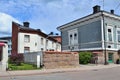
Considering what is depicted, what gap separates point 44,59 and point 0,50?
15.8ft

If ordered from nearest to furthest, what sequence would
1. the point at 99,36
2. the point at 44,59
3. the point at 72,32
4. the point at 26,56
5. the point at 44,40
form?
the point at 44,59
the point at 26,56
the point at 99,36
the point at 72,32
the point at 44,40

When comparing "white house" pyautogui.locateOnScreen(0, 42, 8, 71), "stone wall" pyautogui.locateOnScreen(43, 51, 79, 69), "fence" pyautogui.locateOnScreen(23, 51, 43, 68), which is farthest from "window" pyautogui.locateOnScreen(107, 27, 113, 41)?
"white house" pyautogui.locateOnScreen(0, 42, 8, 71)

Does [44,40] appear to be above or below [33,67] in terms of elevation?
above

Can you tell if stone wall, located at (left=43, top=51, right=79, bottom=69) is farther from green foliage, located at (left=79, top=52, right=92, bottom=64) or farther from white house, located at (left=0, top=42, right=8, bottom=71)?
green foliage, located at (left=79, top=52, right=92, bottom=64)

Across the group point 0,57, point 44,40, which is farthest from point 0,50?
point 44,40

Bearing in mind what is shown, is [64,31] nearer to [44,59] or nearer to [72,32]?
[72,32]

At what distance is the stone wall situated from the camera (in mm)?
25703

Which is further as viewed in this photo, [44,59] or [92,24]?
[92,24]

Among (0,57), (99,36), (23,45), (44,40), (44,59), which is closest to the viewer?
(0,57)

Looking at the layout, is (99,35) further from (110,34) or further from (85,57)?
(85,57)

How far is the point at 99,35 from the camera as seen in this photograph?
3466 cm

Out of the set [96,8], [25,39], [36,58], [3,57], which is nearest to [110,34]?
[96,8]

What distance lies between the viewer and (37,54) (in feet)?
85.8

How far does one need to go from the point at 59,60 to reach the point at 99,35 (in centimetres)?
1044
